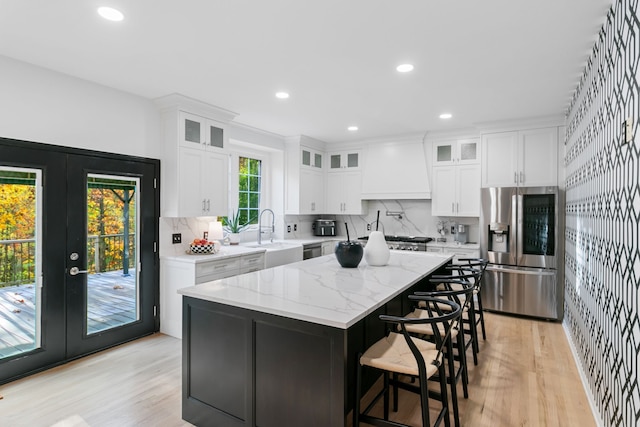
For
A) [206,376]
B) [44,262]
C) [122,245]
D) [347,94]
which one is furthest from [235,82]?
[206,376]

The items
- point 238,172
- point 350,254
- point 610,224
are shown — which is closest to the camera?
point 610,224

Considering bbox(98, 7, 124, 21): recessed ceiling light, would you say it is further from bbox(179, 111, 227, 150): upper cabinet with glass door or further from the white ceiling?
bbox(179, 111, 227, 150): upper cabinet with glass door

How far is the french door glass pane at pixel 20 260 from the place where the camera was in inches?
114

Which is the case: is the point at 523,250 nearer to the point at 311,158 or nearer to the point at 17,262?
the point at 311,158

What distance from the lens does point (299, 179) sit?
587 cm

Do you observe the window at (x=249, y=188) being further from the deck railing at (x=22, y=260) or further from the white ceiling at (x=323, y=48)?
the deck railing at (x=22, y=260)

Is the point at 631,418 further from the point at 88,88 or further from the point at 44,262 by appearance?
the point at 88,88

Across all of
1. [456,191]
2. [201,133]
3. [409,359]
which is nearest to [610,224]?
[409,359]

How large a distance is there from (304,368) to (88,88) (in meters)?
3.24

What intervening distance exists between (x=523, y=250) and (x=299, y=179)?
332 cm

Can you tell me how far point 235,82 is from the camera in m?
3.41

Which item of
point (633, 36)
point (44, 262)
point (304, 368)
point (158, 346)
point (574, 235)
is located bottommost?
point (158, 346)

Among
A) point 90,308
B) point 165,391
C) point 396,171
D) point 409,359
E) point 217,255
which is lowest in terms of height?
point 165,391

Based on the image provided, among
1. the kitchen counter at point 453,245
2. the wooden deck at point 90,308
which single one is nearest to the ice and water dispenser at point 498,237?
the kitchen counter at point 453,245
